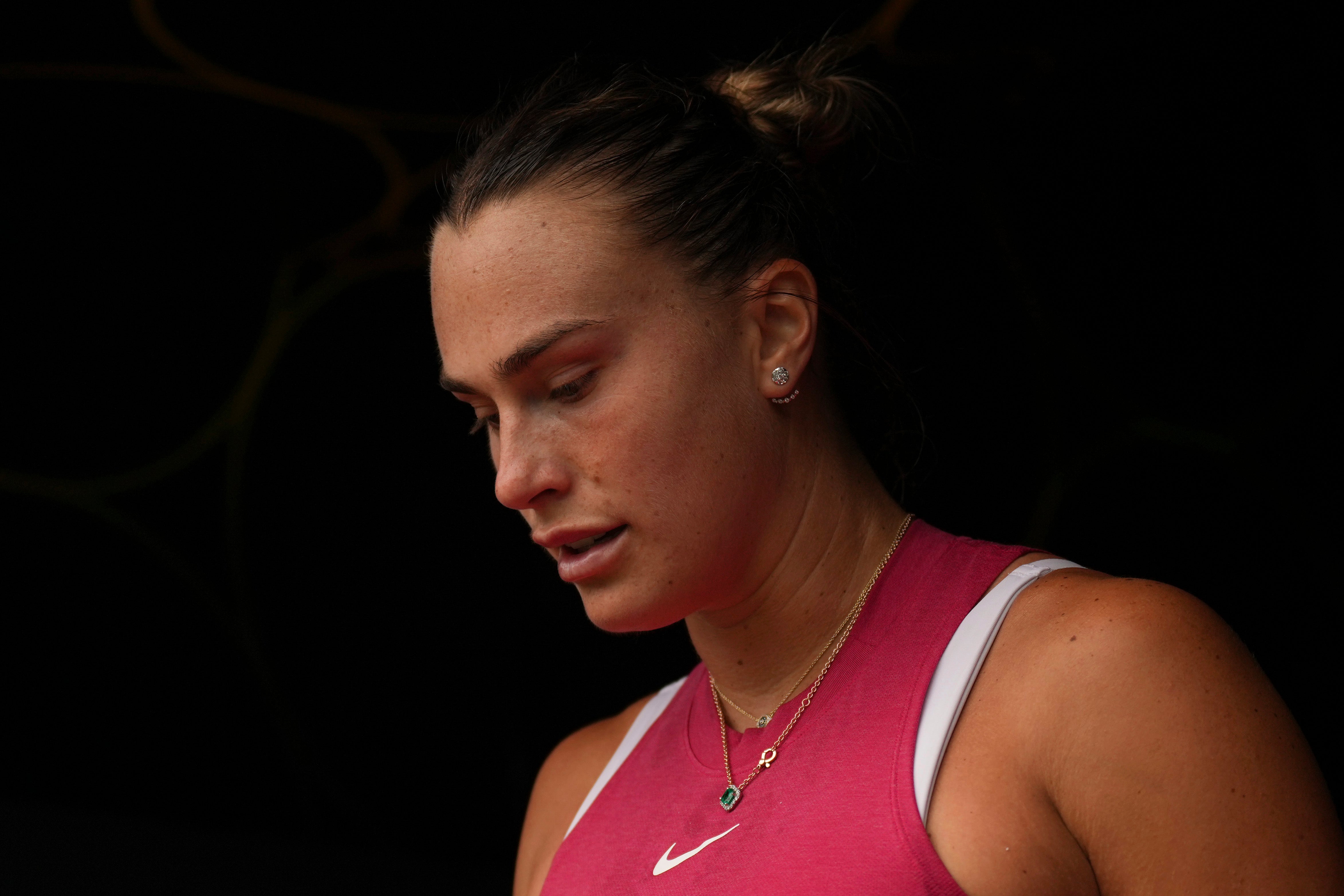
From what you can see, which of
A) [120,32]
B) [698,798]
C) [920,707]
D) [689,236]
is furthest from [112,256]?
[920,707]

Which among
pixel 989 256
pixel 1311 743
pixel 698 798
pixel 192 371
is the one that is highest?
pixel 192 371

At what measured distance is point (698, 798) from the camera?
1.14 meters

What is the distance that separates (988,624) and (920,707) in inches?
3.5

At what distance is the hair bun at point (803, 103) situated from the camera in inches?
49.8

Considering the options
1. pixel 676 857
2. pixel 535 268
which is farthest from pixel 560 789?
pixel 535 268

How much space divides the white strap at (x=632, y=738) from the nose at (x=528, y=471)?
1.39 feet

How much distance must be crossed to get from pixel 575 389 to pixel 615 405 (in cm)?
4

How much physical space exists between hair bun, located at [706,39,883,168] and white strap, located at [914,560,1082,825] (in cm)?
51

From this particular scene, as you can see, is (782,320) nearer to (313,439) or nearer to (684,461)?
(684,461)

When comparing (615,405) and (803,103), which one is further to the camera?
(803,103)

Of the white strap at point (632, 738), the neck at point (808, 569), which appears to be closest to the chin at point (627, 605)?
the neck at point (808, 569)

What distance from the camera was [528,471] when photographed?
1.03 m

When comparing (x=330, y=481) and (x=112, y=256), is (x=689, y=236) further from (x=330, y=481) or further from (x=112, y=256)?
(x=112, y=256)

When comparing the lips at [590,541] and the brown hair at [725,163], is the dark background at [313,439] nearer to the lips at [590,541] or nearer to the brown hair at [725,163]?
the brown hair at [725,163]
